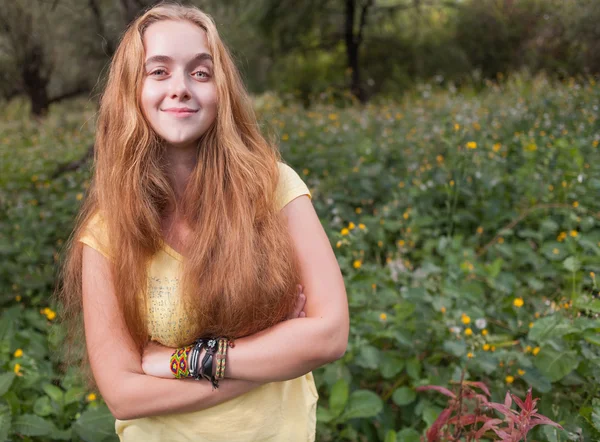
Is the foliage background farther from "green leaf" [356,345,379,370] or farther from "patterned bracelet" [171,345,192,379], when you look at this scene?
"patterned bracelet" [171,345,192,379]

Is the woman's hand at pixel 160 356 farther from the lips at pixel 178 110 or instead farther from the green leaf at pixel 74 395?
the green leaf at pixel 74 395

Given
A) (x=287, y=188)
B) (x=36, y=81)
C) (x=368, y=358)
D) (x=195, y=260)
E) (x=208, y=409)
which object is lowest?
(x=36, y=81)

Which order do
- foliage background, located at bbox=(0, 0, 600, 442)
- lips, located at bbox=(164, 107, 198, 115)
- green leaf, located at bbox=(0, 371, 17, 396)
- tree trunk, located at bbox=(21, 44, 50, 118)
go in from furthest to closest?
tree trunk, located at bbox=(21, 44, 50, 118)
foliage background, located at bbox=(0, 0, 600, 442)
green leaf, located at bbox=(0, 371, 17, 396)
lips, located at bbox=(164, 107, 198, 115)

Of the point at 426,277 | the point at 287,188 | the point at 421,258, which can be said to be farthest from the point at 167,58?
the point at 421,258

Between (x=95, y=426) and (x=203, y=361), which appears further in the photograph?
(x=95, y=426)

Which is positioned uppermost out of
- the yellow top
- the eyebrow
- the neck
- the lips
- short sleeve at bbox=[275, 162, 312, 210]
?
the eyebrow

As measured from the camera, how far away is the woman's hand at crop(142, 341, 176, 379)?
1.13 metres

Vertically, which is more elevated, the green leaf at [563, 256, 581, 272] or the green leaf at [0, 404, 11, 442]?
the green leaf at [563, 256, 581, 272]

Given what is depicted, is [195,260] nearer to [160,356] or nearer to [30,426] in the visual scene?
[160,356]

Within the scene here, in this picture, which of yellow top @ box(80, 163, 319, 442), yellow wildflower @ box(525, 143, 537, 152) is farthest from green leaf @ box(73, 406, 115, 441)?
yellow wildflower @ box(525, 143, 537, 152)

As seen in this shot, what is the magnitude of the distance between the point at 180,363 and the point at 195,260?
22 cm

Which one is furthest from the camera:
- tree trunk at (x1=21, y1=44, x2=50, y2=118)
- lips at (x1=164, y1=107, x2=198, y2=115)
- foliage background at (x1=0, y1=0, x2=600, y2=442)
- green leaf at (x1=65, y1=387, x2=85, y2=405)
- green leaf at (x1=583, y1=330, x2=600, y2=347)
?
tree trunk at (x1=21, y1=44, x2=50, y2=118)

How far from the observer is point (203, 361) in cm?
109

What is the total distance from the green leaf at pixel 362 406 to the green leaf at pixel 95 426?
0.72m
